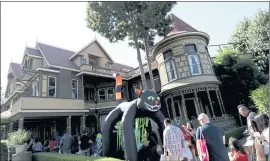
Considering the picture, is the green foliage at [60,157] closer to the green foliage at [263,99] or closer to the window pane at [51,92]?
the window pane at [51,92]

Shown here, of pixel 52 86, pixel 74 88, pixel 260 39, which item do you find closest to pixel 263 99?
pixel 260 39

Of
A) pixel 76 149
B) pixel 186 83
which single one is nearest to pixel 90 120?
pixel 76 149

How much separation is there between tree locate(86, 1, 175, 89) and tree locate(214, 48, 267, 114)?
7855 millimetres

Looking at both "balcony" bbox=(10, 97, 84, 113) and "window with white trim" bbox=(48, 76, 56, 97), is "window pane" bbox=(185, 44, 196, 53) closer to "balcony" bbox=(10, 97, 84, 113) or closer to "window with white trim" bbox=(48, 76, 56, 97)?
"balcony" bbox=(10, 97, 84, 113)

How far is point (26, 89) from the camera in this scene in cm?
2148

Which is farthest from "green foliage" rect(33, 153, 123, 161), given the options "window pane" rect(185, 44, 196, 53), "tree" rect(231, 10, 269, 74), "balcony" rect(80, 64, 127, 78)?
"tree" rect(231, 10, 269, 74)

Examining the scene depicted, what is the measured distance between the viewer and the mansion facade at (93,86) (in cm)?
1797

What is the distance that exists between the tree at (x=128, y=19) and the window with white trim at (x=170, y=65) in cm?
262

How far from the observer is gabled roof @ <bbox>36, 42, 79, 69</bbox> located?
67.9 feet

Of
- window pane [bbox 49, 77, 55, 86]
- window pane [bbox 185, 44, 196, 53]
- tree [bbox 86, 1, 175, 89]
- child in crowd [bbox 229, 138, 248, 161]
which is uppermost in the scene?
tree [bbox 86, 1, 175, 89]

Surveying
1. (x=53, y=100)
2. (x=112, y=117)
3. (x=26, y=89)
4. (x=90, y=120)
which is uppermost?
(x=26, y=89)

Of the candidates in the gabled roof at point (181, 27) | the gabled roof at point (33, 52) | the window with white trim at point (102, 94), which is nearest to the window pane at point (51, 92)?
the gabled roof at point (33, 52)

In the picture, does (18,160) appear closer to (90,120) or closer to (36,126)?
(90,120)

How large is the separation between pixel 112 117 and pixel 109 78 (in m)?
15.6
